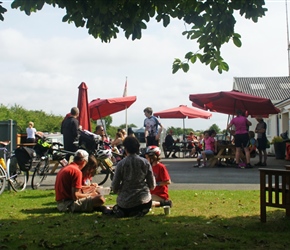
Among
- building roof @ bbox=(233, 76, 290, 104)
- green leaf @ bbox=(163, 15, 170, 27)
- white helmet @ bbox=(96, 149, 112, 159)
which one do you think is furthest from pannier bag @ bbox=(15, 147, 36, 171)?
building roof @ bbox=(233, 76, 290, 104)

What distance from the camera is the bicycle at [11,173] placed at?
10.6 m

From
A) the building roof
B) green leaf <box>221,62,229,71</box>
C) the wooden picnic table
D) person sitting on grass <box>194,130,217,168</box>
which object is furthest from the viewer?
the building roof

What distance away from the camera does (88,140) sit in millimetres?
11555

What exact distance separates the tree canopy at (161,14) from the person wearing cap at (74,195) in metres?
2.37

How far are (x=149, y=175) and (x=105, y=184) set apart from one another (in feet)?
15.7

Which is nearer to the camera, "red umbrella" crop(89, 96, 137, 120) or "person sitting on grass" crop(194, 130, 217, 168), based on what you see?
"person sitting on grass" crop(194, 130, 217, 168)

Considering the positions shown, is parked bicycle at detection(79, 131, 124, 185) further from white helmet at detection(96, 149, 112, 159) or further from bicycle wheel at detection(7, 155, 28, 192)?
bicycle wheel at detection(7, 155, 28, 192)

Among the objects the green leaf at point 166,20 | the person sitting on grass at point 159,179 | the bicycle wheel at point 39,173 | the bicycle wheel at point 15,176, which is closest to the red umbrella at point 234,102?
the bicycle wheel at point 39,173

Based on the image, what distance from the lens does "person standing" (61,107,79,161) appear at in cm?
1155

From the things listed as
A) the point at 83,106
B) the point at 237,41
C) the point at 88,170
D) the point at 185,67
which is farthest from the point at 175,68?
the point at 83,106

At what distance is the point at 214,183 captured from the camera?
12.3m

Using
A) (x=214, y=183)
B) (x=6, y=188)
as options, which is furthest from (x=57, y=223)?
(x=214, y=183)

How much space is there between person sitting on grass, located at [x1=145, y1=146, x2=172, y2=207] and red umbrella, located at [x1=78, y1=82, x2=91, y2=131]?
7.26 meters

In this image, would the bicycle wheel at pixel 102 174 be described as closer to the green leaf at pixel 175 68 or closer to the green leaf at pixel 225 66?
the green leaf at pixel 175 68
